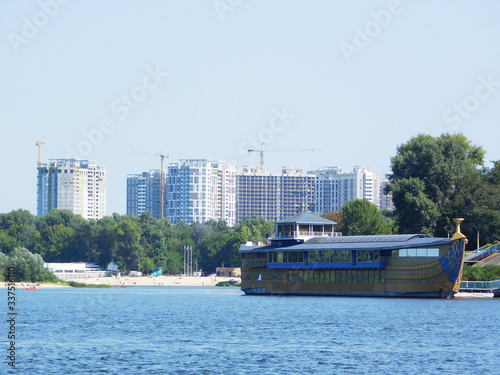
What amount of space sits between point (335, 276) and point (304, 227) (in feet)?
29.5

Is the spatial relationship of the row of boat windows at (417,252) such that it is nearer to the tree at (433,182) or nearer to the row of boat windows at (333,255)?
the row of boat windows at (333,255)

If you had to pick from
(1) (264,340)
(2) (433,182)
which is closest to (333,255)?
(2) (433,182)

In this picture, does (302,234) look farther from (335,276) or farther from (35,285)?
(35,285)

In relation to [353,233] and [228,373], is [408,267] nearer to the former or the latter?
[353,233]

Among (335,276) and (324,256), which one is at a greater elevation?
(324,256)

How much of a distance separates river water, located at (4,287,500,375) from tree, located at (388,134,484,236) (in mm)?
33510

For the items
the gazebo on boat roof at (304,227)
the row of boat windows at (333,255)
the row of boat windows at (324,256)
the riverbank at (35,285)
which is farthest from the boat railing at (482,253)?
the riverbank at (35,285)

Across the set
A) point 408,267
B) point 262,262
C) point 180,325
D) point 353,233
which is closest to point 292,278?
point 262,262

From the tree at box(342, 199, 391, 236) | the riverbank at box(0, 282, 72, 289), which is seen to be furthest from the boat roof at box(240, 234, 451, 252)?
the riverbank at box(0, 282, 72, 289)

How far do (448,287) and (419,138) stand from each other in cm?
4189

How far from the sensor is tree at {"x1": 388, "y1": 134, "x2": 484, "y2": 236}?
126 metres

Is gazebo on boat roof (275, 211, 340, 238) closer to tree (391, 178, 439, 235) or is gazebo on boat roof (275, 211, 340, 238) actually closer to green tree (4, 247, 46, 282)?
tree (391, 178, 439, 235)

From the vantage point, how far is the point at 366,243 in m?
112

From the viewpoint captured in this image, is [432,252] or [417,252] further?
[417,252]
